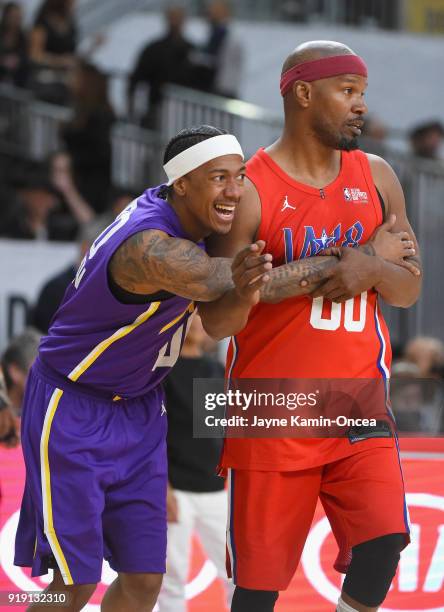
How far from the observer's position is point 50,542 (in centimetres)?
498

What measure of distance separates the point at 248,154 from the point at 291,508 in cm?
805

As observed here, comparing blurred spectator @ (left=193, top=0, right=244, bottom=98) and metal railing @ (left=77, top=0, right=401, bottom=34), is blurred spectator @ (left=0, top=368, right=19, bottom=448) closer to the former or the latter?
blurred spectator @ (left=193, top=0, right=244, bottom=98)

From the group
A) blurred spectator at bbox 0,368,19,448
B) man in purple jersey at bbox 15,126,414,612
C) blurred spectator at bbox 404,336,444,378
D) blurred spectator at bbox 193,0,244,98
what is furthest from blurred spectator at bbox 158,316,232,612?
blurred spectator at bbox 193,0,244,98

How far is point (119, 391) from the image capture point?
5.14 meters

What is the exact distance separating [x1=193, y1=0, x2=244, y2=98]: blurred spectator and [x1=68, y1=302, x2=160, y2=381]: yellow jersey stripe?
959 cm

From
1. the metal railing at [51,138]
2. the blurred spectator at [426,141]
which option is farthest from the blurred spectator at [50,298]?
the blurred spectator at [426,141]

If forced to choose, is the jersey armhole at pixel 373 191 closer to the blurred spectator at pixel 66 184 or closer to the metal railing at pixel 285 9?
the blurred spectator at pixel 66 184

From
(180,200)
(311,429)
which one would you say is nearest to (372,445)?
(311,429)

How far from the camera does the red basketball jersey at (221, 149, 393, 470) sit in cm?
514

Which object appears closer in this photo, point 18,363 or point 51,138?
point 18,363

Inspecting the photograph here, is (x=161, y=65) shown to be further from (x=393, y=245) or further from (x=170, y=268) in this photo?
(x=170, y=268)

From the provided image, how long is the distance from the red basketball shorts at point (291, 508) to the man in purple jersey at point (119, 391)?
12.9 inches

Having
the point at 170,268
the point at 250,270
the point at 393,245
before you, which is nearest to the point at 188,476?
the point at 393,245

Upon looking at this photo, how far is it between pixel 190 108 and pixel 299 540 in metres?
8.45
